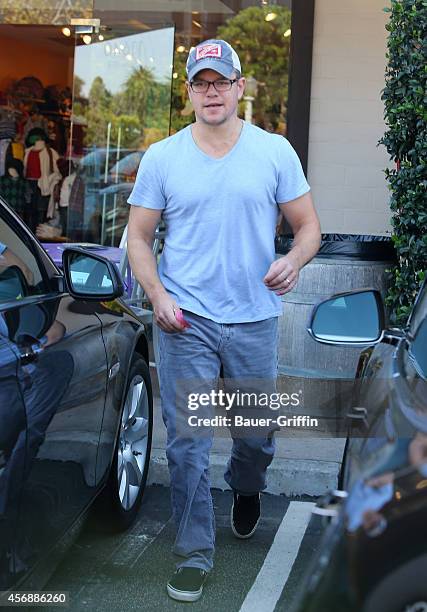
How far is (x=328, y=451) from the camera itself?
229 inches

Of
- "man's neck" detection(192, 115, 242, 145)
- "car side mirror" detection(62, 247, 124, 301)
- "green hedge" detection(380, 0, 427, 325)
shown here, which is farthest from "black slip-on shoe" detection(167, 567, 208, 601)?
"green hedge" detection(380, 0, 427, 325)

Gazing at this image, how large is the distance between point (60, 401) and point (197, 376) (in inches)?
27.6

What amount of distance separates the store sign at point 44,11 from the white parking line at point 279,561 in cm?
753

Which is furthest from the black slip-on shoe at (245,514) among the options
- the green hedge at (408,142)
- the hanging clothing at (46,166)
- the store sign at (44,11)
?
the hanging clothing at (46,166)

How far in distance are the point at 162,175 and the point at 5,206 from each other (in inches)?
24.8

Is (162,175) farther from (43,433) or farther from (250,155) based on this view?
(43,433)

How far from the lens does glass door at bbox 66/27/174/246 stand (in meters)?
11.5

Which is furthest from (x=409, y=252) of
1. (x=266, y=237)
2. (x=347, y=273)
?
(x=266, y=237)

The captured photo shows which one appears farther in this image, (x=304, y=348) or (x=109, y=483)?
(x=304, y=348)

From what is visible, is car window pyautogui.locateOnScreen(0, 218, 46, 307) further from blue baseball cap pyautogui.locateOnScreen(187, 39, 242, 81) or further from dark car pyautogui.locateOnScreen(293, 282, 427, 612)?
dark car pyautogui.locateOnScreen(293, 282, 427, 612)

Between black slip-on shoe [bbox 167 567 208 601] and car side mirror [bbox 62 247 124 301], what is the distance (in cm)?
108

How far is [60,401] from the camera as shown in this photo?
346cm

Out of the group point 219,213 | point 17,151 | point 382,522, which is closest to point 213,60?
point 219,213

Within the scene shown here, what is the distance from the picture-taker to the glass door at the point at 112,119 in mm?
11492
